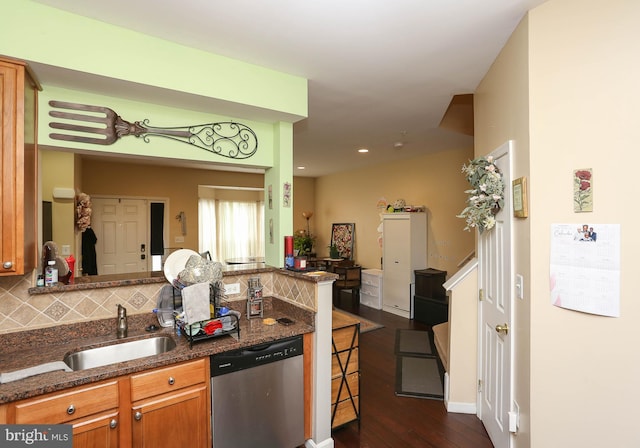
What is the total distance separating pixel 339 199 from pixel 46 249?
598cm

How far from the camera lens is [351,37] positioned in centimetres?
196

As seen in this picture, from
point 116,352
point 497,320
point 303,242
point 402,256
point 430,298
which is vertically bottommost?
point 430,298

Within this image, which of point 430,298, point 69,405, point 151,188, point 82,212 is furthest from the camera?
point 151,188

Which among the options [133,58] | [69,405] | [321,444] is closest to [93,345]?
[69,405]

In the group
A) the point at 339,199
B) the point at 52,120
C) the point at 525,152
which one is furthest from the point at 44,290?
the point at 339,199

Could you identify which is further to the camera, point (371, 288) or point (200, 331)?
point (371, 288)

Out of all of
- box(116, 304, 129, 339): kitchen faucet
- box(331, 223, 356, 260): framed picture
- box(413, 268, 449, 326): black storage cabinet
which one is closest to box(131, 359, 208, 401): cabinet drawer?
box(116, 304, 129, 339): kitchen faucet

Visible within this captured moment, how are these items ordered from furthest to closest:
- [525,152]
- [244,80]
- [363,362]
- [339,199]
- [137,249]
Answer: [339,199]
[137,249]
[363,362]
[244,80]
[525,152]

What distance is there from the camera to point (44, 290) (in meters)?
1.87

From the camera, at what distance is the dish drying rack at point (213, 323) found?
190 cm

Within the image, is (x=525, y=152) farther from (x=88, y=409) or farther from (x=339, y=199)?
(x=339, y=199)

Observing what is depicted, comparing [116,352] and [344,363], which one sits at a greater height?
[116,352]

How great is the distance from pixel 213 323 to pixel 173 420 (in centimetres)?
52

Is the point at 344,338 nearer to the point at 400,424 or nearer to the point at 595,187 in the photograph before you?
the point at 400,424
